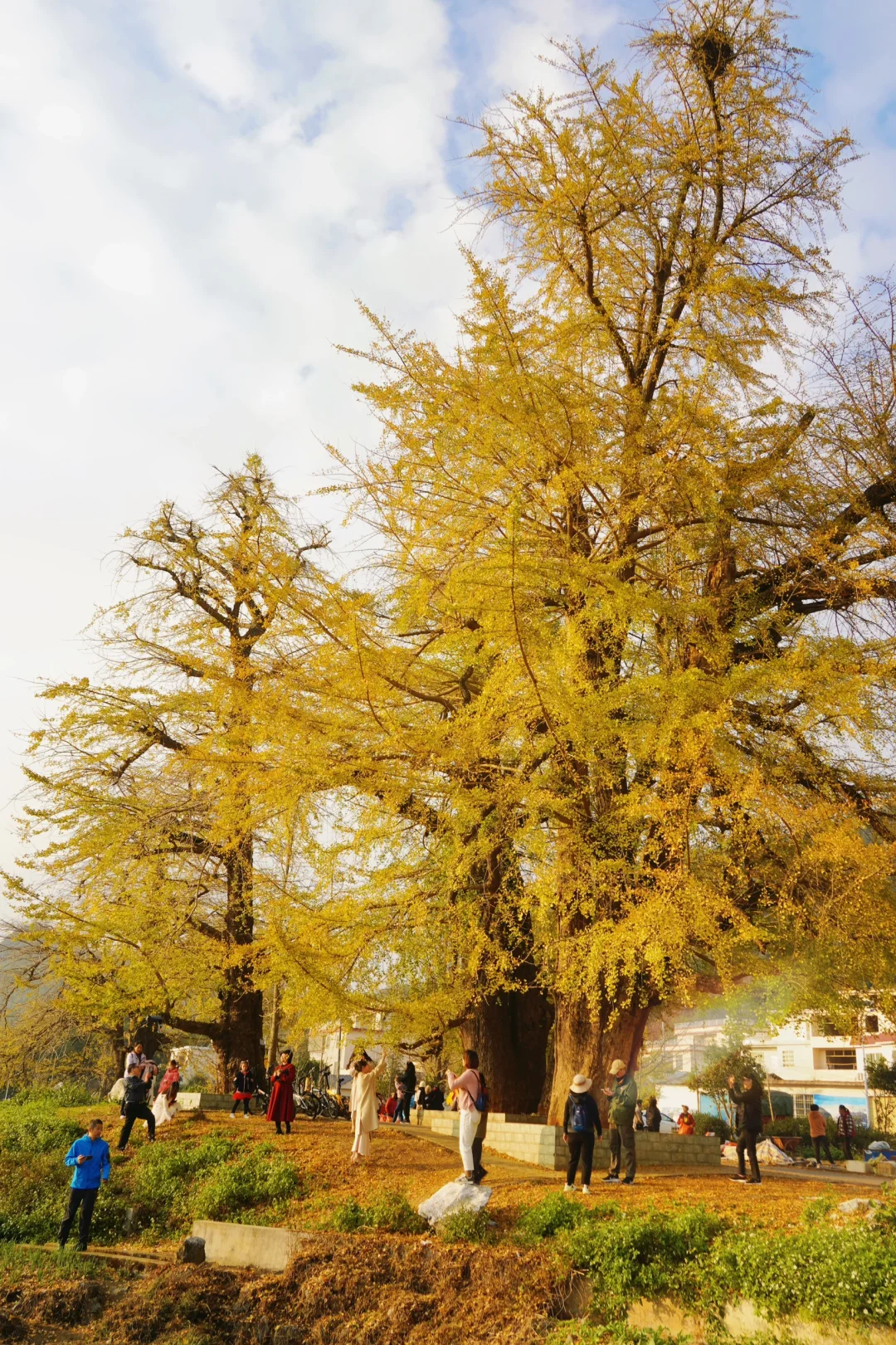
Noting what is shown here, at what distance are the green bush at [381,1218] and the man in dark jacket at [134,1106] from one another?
510cm

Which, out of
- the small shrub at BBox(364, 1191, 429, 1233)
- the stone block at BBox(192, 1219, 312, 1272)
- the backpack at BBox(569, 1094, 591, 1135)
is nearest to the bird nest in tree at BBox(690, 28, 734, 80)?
the backpack at BBox(569, 1094, 591, 1135)

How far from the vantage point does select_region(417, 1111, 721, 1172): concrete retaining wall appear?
35.2ft

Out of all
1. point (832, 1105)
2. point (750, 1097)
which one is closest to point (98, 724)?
point (750, 1097)

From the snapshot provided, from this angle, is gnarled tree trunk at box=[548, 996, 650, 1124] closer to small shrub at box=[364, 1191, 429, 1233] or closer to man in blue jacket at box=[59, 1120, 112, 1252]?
small shrub at box=[364, 1191, 429, 1233]

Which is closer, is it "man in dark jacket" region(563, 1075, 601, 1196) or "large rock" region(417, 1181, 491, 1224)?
"large rock" region(417, 1181, 491, 1224)

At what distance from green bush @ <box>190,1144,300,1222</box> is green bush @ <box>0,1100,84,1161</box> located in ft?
11.6

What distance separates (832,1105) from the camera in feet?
140

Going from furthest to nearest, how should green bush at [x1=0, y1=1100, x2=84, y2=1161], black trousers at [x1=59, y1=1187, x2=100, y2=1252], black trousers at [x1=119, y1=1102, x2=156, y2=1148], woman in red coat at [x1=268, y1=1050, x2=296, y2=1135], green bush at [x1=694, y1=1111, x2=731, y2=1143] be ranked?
green bush at [x1=694, y1=1111, x2=731, y2=1143], green bush at [x1=0, y1=1100, x2=84, y2=1161], woman in red coat at [x1=268, y1=1050, x2=296, y2=1135], black trousers at [x1=119, y1=1102, x2=156, y2=1148], black trousers at [x1=59, y1=1187, x2=100, y2=1252]

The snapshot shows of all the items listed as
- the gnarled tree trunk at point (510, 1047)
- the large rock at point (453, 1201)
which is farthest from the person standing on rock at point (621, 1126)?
the gnarled tree trunk at point (510, 1047)

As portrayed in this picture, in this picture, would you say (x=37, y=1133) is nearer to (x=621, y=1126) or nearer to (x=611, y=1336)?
(x=621, y=1126)

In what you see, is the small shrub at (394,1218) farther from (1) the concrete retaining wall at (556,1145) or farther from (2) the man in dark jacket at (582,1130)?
(1) the concrete retaining wall at (556,1145)

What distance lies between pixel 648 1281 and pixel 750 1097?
501 cm

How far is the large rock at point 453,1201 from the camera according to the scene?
8.23m

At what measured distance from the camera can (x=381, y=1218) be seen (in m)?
8.34
